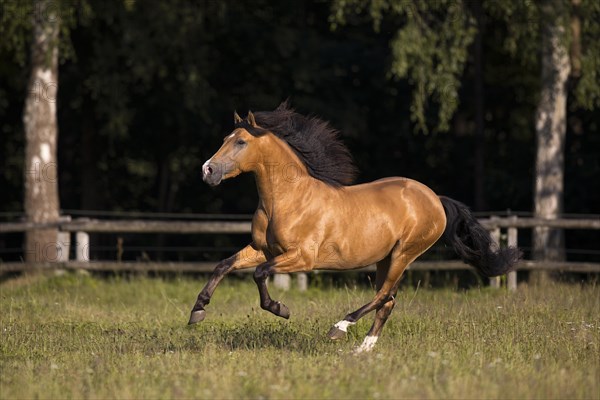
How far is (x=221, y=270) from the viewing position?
8.34m

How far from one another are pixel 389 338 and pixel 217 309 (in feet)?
11.3

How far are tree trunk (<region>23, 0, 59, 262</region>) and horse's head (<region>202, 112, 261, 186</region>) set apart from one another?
26.0ft

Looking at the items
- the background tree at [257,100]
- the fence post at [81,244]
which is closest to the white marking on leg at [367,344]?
the fence post at [81,244]

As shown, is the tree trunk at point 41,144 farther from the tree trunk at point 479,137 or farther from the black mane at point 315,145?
the tree trunk at point 479,137

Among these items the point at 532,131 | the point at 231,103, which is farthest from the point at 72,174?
the point at 532,131

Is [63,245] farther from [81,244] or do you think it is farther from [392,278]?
[392,278]

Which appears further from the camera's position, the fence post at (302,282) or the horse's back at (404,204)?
the fence post at (302,282)

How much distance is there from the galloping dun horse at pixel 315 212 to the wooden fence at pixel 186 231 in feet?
17.1

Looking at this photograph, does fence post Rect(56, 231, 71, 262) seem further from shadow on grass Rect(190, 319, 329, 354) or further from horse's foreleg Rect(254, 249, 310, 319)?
horse's foreleg Rect(254, 249, 310, 319)

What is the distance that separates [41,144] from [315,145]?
8.26 m

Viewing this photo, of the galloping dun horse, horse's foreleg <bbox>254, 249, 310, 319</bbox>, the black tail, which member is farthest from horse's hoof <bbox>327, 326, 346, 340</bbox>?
the black tail

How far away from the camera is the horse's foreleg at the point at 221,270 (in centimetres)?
823

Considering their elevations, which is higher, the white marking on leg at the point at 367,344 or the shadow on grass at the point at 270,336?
the white marking on leg at the point at 367,344

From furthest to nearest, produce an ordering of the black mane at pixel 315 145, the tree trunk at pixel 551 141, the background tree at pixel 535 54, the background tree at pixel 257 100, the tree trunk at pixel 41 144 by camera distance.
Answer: the background tree at pixel 257 100 < the tree trunk at pixel 551 141 < the tree trunk at pixel 41 144 < the background tree at pixel 535 54 < the black mane at pixel 315 145
